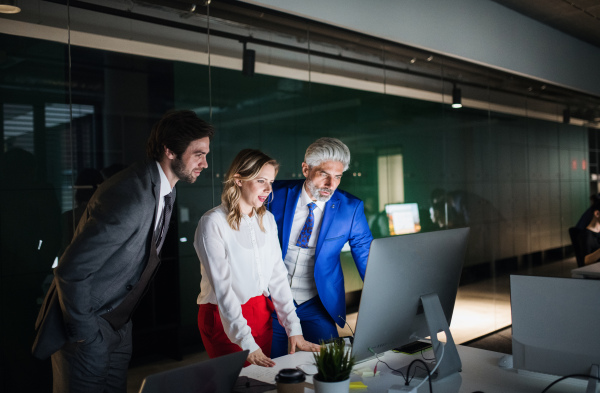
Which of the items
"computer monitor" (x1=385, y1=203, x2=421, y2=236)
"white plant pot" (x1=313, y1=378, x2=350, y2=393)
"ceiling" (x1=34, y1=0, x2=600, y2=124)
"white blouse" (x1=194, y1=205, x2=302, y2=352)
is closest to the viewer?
"white plant pot" (x1=313, y1=378, x2=350, y2=393)

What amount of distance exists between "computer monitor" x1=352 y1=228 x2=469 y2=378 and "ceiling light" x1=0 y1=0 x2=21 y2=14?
2.49 m

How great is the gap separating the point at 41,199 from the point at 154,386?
2.00m

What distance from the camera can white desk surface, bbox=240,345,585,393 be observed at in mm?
1927

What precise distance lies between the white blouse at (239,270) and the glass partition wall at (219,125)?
3.09ft

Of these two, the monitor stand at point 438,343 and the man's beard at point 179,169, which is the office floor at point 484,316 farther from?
the man's beard at point 179,169

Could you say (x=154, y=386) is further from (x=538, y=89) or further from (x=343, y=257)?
(x=538, y=89)

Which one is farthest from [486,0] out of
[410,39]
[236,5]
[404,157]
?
[236,5]

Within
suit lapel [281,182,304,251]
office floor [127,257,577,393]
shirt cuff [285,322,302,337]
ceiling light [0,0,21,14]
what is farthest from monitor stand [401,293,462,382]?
office floor [127,257,577,393]

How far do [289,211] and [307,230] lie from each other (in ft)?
0.53

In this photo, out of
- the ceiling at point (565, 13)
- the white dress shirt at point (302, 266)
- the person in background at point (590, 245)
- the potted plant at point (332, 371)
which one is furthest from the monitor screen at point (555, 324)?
the ceiling at point (565, 13)

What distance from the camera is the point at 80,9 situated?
3117 millimetres

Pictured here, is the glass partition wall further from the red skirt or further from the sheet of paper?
the red skirt

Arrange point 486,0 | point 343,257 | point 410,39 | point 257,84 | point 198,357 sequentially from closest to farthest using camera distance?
point 198,357 → point 257,84 → point 343,257 → point 410,39 → point 486,0

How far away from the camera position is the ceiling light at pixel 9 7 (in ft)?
9.32
